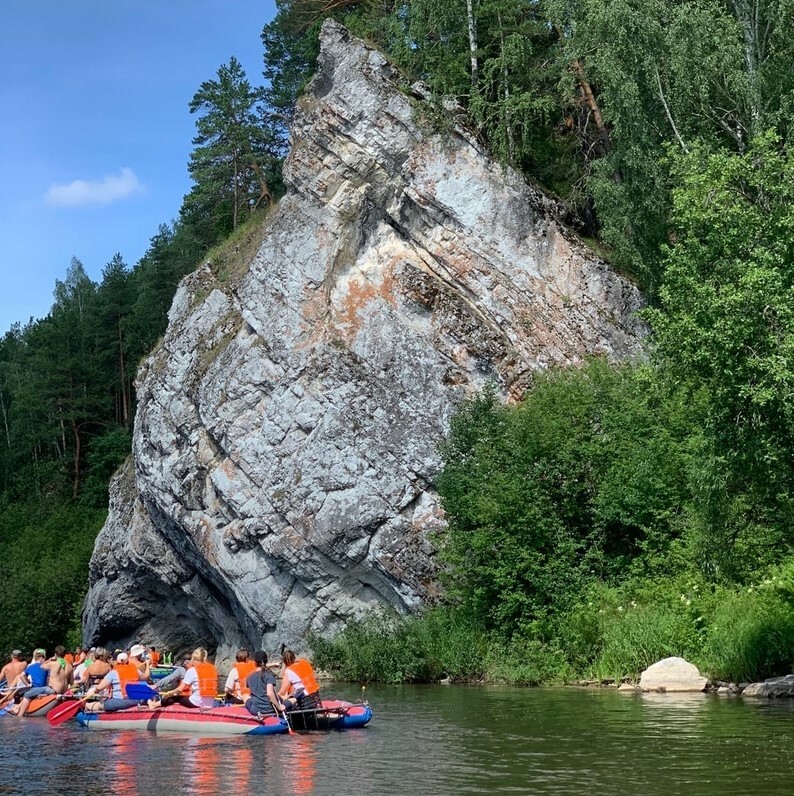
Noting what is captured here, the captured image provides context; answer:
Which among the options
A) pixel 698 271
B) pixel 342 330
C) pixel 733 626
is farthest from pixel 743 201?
pixel 342 330

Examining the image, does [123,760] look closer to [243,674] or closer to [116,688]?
[243,674]

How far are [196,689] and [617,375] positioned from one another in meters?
16.3

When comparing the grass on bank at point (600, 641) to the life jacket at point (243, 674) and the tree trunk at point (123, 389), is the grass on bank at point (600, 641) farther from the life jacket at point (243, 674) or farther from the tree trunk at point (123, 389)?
the tree trunk at point (123, 389)

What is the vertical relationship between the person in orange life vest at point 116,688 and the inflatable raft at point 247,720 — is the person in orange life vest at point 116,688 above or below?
above

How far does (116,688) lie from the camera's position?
22516 millimetres

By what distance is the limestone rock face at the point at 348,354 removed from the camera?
111ft

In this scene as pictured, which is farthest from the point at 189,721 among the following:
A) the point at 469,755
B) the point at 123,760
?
the point at 469,755

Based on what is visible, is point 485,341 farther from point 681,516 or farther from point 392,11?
point 392,11

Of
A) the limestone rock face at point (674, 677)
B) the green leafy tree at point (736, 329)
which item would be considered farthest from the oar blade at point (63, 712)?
the green leafy tree at point (736, 329)

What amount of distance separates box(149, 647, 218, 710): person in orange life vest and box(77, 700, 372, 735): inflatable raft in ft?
1.74

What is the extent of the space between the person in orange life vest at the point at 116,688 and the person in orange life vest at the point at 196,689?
1.04m

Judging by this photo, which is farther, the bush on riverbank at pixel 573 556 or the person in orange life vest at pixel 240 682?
the bush on riverbank at pixel 573 556

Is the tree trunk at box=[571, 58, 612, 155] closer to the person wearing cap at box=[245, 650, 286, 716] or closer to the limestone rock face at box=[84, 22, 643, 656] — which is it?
the limestone rock face at box=[84, 22, 643, 656]

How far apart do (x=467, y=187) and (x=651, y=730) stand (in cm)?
2401
